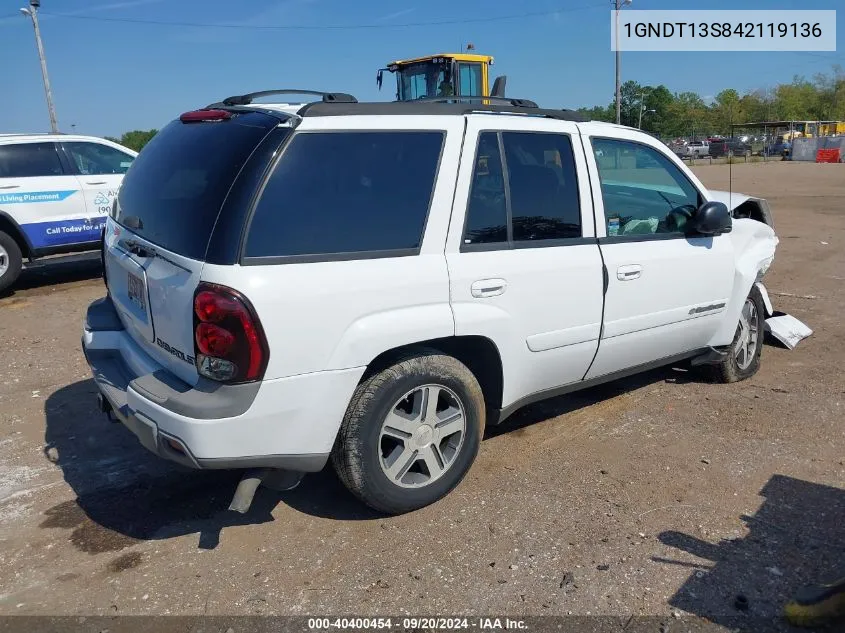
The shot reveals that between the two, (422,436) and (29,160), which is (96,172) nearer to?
(29,160)

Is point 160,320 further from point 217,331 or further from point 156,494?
point 156,494

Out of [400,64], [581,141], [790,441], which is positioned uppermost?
[400,64]

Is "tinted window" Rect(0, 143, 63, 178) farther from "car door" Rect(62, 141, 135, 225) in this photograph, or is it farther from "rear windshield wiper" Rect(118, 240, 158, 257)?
"rear windshield wiper" Rect(118, 240, 158, 257)

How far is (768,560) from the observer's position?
3.01 meters

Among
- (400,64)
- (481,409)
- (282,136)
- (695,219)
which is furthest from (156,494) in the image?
(400,64)

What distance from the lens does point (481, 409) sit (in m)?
3.52

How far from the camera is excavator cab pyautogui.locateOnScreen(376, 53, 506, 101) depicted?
1473 centimetres

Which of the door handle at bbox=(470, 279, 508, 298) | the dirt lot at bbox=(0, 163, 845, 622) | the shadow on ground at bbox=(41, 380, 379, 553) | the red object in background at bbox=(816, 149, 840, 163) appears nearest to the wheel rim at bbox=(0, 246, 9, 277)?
the dirt lot at bbox=(0, 163, 845, 622)

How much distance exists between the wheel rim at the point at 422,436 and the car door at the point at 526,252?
345mm

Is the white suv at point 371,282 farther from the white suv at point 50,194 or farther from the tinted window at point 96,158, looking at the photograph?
the tinted window at point 96,158

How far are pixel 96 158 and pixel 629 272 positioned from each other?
783 centimetres

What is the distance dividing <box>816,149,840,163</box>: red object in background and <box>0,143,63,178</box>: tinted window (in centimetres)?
4559

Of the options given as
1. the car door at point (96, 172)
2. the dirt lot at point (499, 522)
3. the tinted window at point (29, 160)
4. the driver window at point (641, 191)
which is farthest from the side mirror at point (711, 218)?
the tinted window at point (29, 160)

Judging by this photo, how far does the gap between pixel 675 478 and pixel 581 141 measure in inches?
75.0
